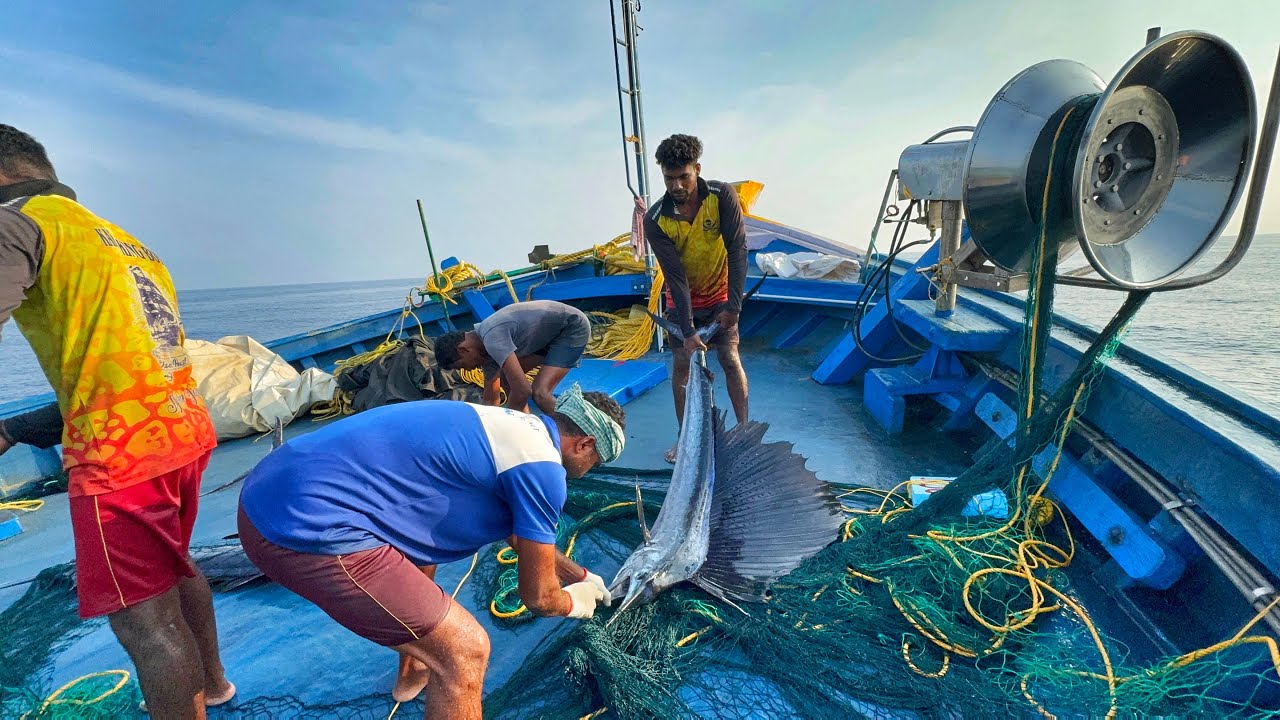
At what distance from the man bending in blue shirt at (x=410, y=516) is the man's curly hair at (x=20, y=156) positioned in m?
1.17

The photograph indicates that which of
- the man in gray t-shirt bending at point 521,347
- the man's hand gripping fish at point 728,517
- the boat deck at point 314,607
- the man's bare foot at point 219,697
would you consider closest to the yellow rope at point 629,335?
the boat deck at point 314,607

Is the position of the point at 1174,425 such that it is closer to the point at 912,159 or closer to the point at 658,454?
the point at 912,159

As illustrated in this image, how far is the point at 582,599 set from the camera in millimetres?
1961

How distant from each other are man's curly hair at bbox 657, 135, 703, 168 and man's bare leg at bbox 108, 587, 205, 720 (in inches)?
117

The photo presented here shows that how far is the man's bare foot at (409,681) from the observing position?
6.52ft

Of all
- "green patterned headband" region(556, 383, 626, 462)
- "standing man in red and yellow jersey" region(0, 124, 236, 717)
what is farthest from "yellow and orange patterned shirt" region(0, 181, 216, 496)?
"green patterned headband" region(556, 383, 626, 462)

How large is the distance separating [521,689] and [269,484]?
1033 millimetres

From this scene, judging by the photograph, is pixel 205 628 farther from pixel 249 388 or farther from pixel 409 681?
pixel 249 388

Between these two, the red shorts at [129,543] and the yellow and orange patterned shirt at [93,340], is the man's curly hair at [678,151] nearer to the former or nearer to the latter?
the yellow and orange patterned shirt at [93,340]

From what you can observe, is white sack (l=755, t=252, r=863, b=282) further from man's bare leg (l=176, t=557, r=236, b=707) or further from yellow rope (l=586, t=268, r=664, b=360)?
man's bare leg (l=176, t=557, r=236, b=707)

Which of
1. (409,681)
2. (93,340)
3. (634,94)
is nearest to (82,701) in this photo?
(409,681)

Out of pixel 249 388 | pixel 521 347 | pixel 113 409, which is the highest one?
pixel 113 409

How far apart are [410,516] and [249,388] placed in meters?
4.65

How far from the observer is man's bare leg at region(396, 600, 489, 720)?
1600 millimetres
